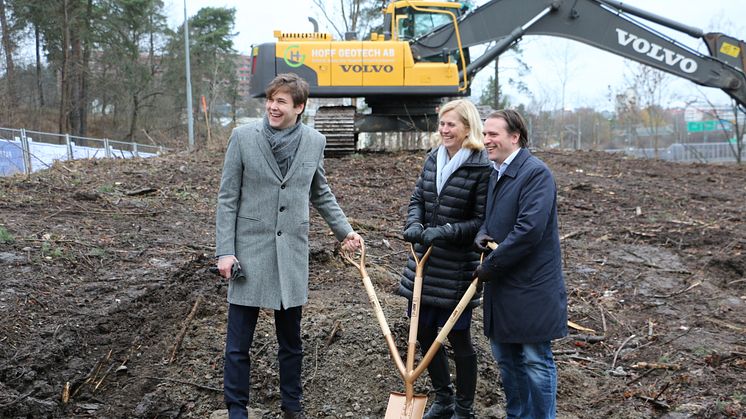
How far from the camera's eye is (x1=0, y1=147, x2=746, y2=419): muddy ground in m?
4.14

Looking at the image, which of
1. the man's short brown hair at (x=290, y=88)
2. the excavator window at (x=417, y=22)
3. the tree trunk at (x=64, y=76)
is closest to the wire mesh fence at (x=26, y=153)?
the excavator window at (x=417, y=22)

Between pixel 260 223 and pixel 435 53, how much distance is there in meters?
10.5

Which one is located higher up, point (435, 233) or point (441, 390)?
point (435, 233)

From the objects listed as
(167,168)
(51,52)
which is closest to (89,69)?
(51,52)

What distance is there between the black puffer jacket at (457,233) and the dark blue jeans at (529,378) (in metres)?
0.34

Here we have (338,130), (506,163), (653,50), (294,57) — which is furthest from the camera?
(653,50)

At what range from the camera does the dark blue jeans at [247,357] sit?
139 inches

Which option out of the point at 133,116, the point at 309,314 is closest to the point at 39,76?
the point at 133,116

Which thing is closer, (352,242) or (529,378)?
(529,378)

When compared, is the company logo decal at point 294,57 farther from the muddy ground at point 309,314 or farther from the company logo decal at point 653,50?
the company logo decal at point 653,50

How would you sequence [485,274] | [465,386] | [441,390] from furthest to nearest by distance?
[441,390], [465,386], [485,274]

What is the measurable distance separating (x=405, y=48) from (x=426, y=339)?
975 cm

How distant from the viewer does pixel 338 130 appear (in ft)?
43.5

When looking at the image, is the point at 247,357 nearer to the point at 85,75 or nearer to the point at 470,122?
the point at 470,122
